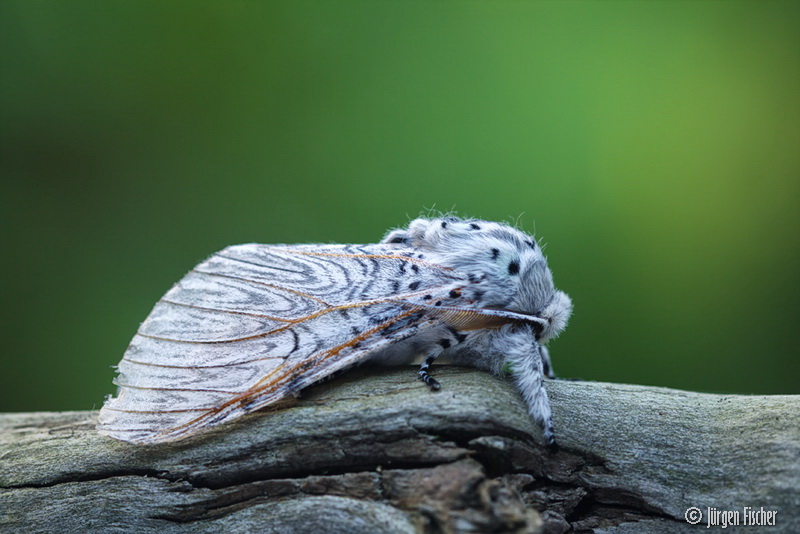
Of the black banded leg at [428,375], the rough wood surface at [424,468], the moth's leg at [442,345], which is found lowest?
the rough wood surface at [424,468]

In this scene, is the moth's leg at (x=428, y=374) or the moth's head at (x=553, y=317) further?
the moth's head at (x=553, y=317)

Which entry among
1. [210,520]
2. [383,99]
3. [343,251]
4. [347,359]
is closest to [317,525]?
[210,520]

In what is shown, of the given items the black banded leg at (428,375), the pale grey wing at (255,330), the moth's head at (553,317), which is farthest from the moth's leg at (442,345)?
the moth's head at (553,317)

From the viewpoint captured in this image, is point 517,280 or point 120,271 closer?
point 517,280

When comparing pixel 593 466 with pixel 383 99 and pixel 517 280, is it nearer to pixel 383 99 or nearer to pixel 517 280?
pixel 517 280

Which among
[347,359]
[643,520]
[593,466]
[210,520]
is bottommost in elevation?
[210,520]

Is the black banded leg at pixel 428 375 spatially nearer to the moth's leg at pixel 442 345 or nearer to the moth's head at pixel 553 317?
the moth's leg at pixel 442 345

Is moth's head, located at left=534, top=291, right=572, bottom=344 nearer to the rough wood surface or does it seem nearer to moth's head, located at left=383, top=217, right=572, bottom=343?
moth's head, located at left=383, top=217, right=572, bottom=343
